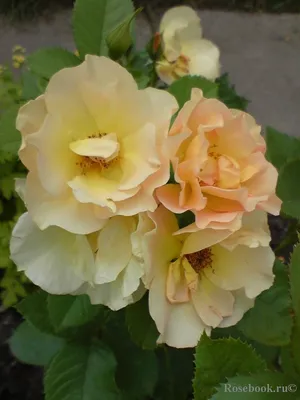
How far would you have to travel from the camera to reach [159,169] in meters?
0.41

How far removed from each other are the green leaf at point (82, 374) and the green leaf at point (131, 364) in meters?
0.04

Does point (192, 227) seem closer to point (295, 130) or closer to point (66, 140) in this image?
point (66, 140)

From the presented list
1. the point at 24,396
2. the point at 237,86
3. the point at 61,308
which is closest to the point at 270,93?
the point at 237,86

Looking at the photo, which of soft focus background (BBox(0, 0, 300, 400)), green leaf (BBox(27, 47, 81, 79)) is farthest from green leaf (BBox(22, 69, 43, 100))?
soft focus background (BBox(0, 0, 300, 400))

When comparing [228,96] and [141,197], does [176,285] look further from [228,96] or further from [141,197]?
[228,96]

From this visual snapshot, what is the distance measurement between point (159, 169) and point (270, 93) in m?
1.46

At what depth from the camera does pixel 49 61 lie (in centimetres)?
57

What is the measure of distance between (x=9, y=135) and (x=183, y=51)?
0.23 m

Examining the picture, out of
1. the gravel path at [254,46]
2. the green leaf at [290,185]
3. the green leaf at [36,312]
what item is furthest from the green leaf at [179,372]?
Answer: the gravel path at [254,46]

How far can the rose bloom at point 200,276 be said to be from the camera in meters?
0.44

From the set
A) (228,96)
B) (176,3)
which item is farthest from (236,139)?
(176,3)

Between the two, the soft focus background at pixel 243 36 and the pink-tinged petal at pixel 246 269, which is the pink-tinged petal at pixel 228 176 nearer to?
the pink-tinged petal at pixel 246 269

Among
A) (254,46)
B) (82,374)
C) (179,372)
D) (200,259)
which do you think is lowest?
(254,46)

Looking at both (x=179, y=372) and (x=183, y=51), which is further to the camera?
(x=179, y=372)
